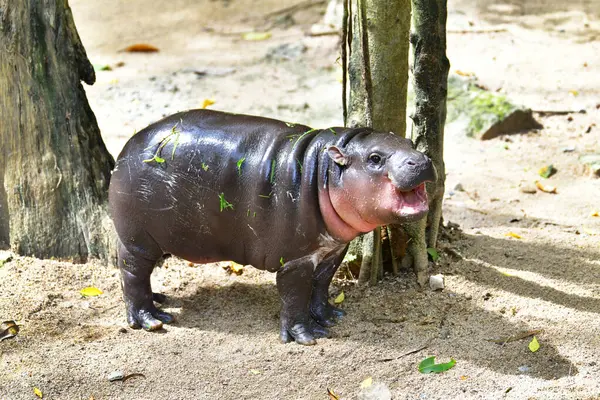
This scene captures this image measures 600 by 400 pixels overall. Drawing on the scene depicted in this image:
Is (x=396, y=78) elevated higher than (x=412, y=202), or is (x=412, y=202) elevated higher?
(x=396, y=78)

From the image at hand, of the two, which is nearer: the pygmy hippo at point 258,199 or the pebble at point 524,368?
the pygmy hippo at point 258,199

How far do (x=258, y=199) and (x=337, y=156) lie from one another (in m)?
0.51

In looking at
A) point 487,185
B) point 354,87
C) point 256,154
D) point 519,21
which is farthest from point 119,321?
point 519,21

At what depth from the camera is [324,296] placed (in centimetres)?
493

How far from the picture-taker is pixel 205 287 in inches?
213

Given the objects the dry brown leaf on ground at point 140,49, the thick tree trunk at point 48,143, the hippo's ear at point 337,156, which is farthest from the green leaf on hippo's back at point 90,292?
the dry brown leaf on ground at point 140,49

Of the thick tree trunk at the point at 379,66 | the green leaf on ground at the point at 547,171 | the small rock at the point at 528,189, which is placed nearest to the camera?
the thick tree trunk at the point at 379,66

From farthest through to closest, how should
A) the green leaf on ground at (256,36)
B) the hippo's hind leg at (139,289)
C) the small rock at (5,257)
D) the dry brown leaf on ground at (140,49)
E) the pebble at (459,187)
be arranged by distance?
the green leaf on ground at (256,36) → the dry brown leaf on ground at (140,49) → the pebble at (459,187) → the small rock at (5,257) → the hippo's hind leg at (139,289)

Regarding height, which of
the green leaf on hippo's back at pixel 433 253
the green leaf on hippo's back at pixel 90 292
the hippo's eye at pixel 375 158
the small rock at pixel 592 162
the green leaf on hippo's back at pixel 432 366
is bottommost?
the green leaf on hippo's back at pixel 432 366

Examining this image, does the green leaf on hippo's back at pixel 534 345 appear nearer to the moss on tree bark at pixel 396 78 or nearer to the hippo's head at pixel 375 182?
the moss on tree bark at pixel 396 78

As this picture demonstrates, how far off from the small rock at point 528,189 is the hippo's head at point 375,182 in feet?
10.0

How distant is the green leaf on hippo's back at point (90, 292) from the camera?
5.27 metres

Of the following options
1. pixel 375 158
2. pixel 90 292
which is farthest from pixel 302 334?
pixel 90 292

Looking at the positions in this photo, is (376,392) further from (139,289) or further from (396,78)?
(396,78)
